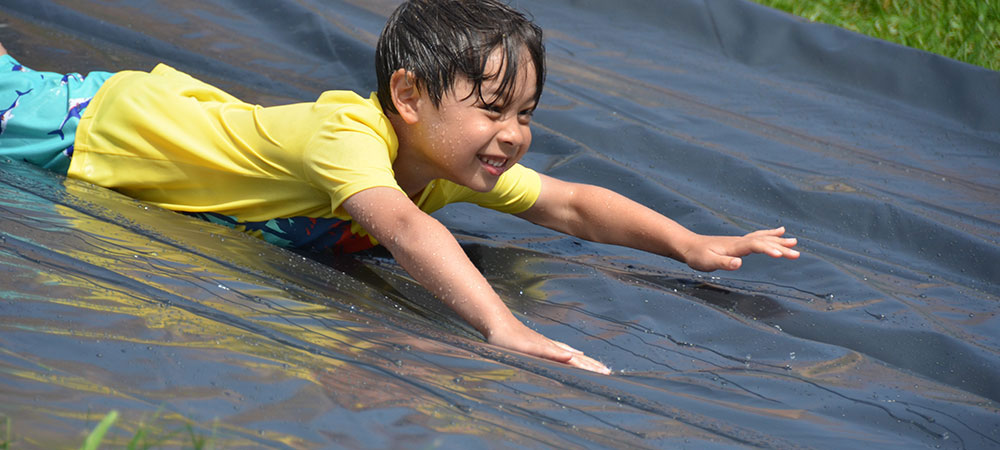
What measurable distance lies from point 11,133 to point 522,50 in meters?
1.27

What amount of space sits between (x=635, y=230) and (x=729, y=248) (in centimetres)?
22

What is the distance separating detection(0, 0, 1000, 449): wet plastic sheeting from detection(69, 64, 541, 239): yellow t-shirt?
0.51ft

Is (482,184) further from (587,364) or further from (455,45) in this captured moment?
(587,364)

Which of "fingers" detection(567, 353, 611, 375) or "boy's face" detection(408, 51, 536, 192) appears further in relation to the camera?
"boy's face" detection(408, 51, 536, 192)

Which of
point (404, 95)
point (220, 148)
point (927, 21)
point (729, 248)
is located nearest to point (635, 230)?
point (729, 248)

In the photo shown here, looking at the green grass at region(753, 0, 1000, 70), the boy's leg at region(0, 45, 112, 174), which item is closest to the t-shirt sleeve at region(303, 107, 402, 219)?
the boy's leg at region(0, 45, 112, 174)

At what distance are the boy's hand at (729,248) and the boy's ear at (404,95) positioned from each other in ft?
2.34

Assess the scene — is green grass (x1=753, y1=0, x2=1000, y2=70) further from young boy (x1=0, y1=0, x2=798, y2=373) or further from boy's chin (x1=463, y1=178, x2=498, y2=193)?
boy's chin (x1=463, y1=178, x2=498, y2=193)

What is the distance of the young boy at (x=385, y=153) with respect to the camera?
73.3 inches

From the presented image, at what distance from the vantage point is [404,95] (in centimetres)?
200

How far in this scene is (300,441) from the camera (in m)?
1.06

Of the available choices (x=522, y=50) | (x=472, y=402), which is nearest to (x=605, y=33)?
(x=522, y=50)

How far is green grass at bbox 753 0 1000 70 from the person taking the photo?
4477mm

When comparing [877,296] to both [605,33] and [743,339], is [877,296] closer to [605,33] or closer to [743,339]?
[743,339]
